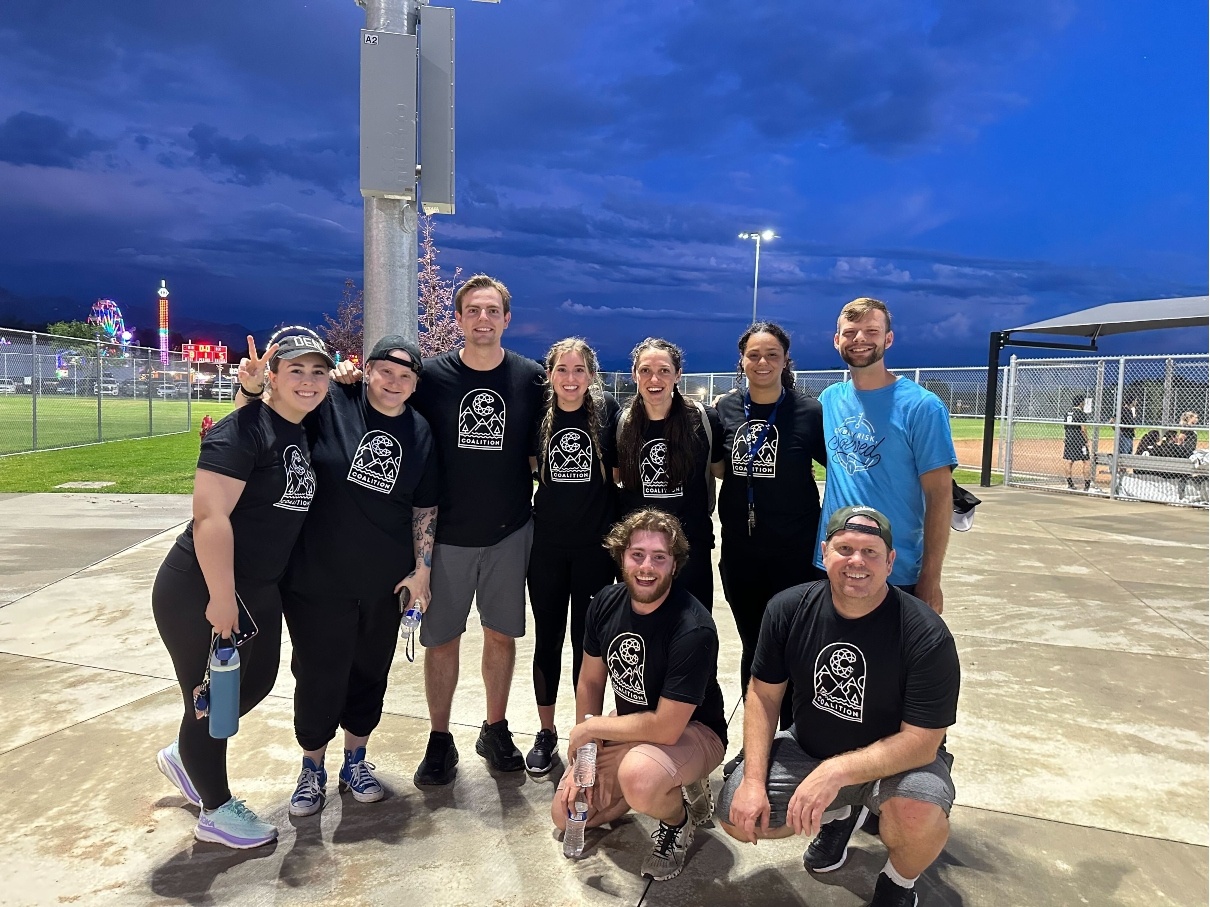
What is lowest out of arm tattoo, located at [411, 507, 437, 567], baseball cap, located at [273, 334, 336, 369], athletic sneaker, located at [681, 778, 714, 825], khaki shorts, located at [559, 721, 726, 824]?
athletic sneaker, located at [681, 778, 714, 825]

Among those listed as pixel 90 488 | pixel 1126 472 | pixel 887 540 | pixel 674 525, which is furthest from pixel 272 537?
pixel 1126 472

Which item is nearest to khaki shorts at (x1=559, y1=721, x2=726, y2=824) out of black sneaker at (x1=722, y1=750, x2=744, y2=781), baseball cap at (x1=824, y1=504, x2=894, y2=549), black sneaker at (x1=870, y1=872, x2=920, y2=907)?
black sneaker at (x1=722, y1=750, x2=744, y2=781)

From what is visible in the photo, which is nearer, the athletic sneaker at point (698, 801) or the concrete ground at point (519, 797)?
the concrete ground at point (519, 797)

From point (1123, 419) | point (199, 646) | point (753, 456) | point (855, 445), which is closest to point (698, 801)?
point (753, 456)

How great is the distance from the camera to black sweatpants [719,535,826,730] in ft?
11.2

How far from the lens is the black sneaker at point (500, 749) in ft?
11.7

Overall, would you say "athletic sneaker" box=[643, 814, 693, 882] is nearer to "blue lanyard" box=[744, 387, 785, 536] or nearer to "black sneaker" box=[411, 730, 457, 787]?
"black sneaker" box=[411, 730, 457, 787]

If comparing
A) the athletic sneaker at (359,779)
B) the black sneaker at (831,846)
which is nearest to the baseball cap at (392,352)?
the athletic sneaker at (359,779)

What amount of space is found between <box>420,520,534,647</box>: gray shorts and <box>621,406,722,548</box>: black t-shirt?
1.85 feet

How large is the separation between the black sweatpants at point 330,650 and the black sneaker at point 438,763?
1.44ft

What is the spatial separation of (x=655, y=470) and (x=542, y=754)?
4.71ft

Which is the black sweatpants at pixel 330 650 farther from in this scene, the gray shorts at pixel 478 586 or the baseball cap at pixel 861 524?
the baseball cap at pixel 861 524

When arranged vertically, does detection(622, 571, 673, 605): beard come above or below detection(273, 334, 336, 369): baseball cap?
below

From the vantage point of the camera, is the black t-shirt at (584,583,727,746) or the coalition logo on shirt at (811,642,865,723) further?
the black t-shirt at (584,583,727,746)
